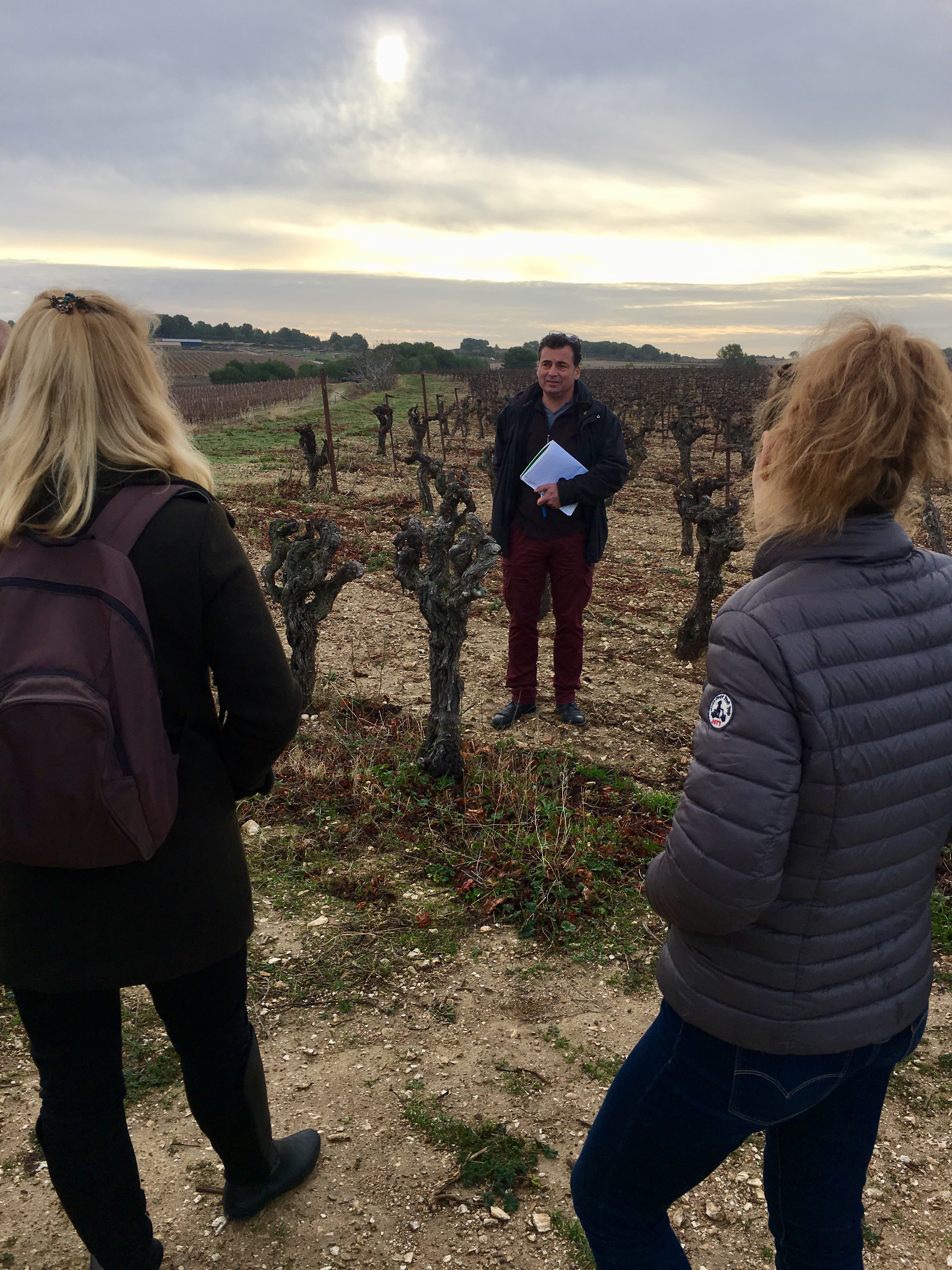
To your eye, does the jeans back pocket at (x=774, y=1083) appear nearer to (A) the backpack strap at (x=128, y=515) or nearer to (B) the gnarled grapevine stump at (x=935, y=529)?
(A) the backpack strap at (x=128, y=515)

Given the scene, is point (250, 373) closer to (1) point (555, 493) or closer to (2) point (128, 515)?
(1) point (555, 493)

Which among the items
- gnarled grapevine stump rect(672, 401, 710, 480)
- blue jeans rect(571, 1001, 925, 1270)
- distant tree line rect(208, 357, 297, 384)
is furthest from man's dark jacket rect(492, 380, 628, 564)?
distant tree line rect(208, 357, 297, 384)

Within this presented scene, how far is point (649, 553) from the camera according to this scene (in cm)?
1136

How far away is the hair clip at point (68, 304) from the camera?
1.45m

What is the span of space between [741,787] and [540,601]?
156 inches

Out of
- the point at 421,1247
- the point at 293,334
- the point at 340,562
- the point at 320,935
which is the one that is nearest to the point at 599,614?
the point at 340,562

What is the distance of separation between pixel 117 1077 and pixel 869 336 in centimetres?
193

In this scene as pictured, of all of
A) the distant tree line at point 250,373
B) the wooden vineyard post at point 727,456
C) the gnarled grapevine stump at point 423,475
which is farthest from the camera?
the distant tree line at point 250,373

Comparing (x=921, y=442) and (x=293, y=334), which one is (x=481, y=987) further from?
(x=293, y=334)

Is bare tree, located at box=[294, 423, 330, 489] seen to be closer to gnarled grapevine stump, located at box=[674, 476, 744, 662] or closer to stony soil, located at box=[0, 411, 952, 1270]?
gnarled grapevine stump, located at box=[674, 476, 744, 662]

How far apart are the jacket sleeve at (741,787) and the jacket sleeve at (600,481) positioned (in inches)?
136

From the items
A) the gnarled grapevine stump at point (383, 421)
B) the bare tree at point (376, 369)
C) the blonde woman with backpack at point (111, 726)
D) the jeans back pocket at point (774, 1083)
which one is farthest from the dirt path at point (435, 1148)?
the bare tree at point (376, 369)

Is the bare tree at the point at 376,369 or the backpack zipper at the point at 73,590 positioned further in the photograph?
the bare tree at the point at 376,369

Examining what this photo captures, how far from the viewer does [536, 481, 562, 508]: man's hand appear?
464 cm
